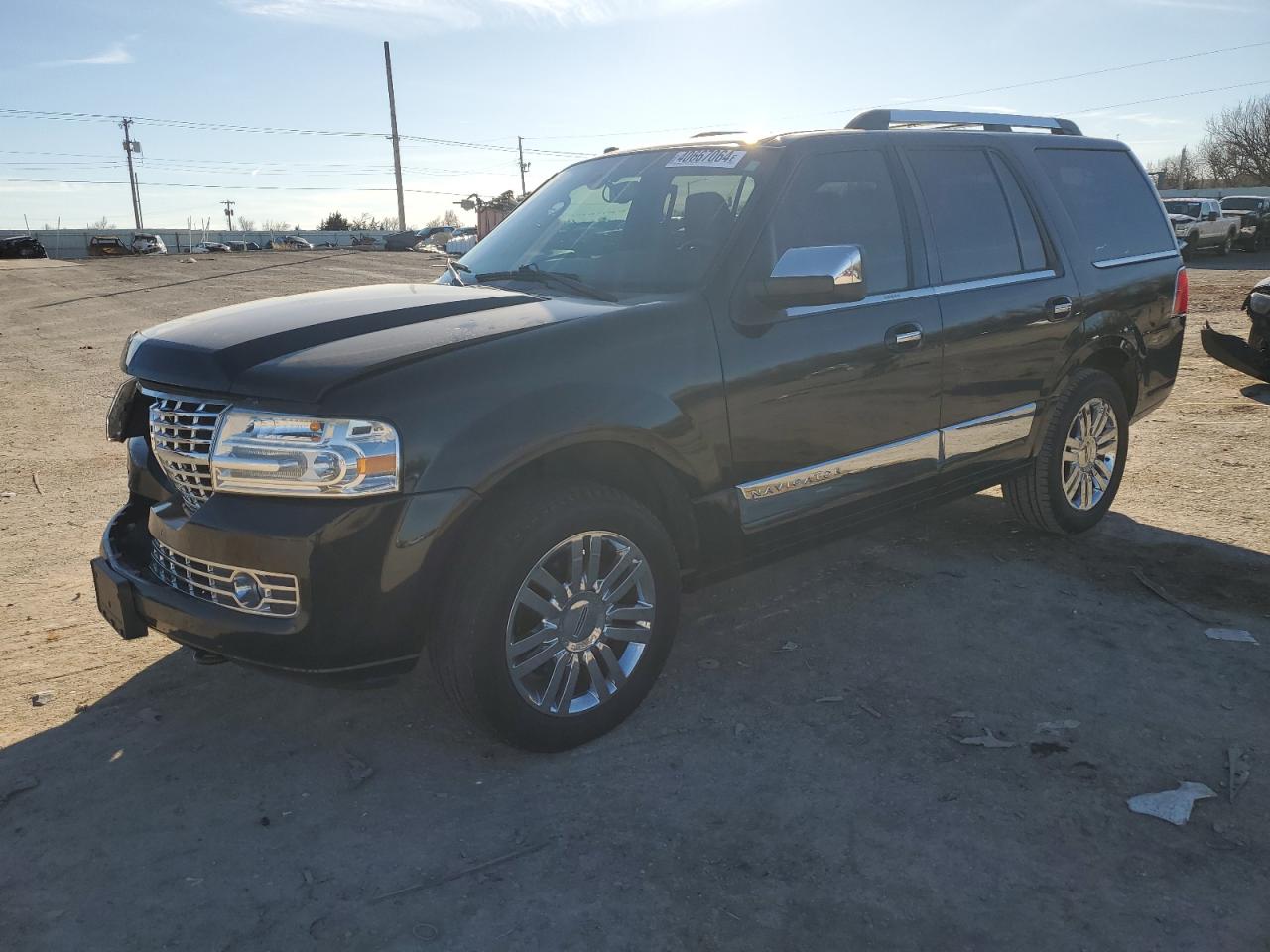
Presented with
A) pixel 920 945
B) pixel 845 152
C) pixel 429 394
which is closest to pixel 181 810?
pixel 429 394

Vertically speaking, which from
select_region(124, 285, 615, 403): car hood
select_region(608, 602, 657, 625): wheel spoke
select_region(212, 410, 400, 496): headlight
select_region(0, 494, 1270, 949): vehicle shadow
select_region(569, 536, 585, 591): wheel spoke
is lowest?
select_region(0, 494, 1270, 949): vehicle shadow

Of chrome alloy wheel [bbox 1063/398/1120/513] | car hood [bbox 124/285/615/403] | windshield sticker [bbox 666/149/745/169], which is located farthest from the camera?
chrome alloy wheel [bbox 1063/398/1120/513]

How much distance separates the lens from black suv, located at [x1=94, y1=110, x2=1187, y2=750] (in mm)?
2852

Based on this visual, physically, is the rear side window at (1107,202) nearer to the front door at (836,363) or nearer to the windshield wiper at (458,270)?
the front door at (836,363)

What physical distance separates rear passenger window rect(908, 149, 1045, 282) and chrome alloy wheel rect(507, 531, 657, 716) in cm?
205

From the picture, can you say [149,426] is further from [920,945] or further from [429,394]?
[920,945]

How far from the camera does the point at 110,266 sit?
2981 cm

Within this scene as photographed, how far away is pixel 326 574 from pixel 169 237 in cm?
8549

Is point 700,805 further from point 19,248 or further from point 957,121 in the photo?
point 19,248

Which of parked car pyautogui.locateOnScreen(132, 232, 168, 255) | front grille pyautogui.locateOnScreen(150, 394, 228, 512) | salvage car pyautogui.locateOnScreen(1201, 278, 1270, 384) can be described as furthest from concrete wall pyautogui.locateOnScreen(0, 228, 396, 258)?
front grille pyautogui.locateOnScreen(150, 394, 228, 512)

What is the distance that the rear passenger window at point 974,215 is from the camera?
174 inches

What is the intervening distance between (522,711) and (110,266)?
103ft

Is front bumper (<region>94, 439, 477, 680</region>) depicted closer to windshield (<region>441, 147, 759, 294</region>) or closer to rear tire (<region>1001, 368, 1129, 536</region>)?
windshield (<region>441, 147, 759, 294</region>)

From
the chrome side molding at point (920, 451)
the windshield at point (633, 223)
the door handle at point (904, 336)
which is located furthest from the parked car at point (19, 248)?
the door handle at point (904, 336)
